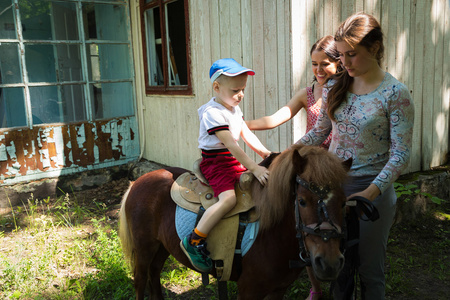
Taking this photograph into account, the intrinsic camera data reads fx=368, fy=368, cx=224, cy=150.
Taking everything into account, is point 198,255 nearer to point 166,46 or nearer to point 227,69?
point 227,69

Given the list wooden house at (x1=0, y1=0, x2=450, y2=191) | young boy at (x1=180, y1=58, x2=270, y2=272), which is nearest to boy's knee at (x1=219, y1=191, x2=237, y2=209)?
young boy at (x1=180, y1=58, x2=270, y2=272)

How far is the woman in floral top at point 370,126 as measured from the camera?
1.92 m

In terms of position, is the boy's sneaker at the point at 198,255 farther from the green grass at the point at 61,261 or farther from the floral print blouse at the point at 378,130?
the green grass at the point at 61,261

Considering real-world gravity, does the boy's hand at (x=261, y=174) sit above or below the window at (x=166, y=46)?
below

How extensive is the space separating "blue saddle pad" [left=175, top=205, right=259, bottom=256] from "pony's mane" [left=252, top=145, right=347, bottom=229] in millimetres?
83

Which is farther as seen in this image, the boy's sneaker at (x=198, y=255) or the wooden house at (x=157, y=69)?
the wooden house at (x=157, y=69)

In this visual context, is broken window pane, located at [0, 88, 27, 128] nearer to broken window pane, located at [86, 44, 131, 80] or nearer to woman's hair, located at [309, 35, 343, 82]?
broken window pane, located at [86, 44, 131, 80]

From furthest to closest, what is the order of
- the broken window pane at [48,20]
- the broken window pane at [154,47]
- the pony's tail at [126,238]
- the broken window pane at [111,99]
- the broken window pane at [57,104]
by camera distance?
1. the broken window pane at [111,99]
2. the broken window pane at [154,47]
3. the broken window pane at [57,104]
4. the broken window pane at [48,20]
5. the pony's tail at [126,238]

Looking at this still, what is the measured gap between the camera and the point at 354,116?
204cm

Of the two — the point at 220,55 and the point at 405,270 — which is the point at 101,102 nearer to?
the point at 220,55

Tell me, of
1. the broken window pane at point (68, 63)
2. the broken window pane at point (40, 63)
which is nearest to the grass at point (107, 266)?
the broken window pane at point (40, 63)

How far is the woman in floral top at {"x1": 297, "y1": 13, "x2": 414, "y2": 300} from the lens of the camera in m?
1.92

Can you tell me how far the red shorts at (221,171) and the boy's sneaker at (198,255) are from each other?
1.12 ft

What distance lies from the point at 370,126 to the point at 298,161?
50cm
